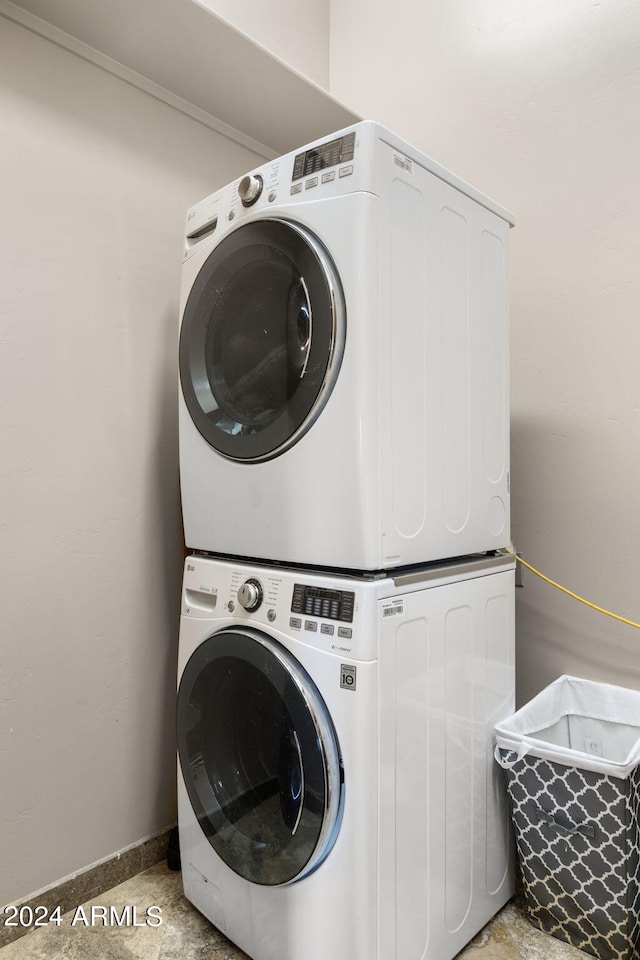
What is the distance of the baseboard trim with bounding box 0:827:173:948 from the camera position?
152 centimetres

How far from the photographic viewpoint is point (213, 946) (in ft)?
4.78

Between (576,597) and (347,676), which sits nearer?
(347,676)

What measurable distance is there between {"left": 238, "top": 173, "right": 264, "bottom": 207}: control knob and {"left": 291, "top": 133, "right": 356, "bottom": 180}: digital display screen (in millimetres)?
106

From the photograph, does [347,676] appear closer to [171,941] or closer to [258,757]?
[258,757]

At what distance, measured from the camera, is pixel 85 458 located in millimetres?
1662

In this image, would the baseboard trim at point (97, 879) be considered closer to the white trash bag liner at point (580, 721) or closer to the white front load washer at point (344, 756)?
the white front load washer at point (344, 756)

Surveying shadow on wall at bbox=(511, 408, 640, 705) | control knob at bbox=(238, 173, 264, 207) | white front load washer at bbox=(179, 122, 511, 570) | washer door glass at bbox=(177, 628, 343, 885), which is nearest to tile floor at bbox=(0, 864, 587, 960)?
washer door glass at bbox=(177, 628, 343, 885)

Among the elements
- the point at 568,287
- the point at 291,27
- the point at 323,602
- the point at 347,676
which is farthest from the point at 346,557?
the point at 291,27

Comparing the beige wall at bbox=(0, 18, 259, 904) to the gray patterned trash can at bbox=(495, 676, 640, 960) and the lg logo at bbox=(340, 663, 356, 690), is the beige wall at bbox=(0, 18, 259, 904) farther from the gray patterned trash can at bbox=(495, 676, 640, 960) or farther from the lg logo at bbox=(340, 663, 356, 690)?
the gray patterned trash can at bbox=(495, 676, 640, 960)

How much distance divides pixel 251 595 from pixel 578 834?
0.90m

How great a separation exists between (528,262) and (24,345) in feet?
4.66

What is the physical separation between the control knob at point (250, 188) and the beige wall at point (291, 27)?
3.22 ft

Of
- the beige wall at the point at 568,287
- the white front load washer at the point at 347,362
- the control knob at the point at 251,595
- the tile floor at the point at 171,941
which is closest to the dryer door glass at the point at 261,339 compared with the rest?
the white front load washer at the point at 347,362

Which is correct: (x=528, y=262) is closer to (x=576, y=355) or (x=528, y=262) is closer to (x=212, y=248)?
(x=576, y=355)
